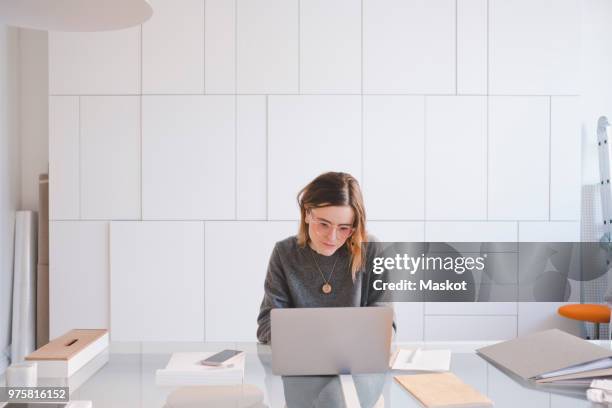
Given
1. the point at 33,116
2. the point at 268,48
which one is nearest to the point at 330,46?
the point at 268,48

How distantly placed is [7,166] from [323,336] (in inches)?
132

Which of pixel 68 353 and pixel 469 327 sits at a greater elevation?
pixel 68 353

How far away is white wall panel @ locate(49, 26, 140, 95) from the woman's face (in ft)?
6.71

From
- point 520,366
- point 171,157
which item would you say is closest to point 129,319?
point 171,157

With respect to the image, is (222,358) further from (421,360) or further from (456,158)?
(456,158)

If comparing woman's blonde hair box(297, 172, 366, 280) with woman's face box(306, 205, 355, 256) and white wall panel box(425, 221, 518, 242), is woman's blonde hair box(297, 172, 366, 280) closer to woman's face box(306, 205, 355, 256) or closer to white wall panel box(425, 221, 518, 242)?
woman's face box(306, 205, 355, 256)

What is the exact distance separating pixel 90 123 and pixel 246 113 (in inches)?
41.5

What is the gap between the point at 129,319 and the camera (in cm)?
380

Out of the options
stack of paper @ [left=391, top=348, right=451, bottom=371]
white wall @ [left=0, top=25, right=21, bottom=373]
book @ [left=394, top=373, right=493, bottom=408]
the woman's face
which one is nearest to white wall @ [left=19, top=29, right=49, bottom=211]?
white wall @ [left=0, top=25, right=21, bottom=373]

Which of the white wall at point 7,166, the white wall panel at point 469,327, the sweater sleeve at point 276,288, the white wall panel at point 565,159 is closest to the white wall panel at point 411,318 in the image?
the white wall panel at point 469,327

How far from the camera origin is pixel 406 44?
12.5ft

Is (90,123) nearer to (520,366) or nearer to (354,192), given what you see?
(354,192)

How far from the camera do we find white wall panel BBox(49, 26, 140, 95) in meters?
3.80

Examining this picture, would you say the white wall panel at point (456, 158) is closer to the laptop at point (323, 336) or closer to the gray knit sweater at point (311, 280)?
the gray knit sweater at point (311, 280)
